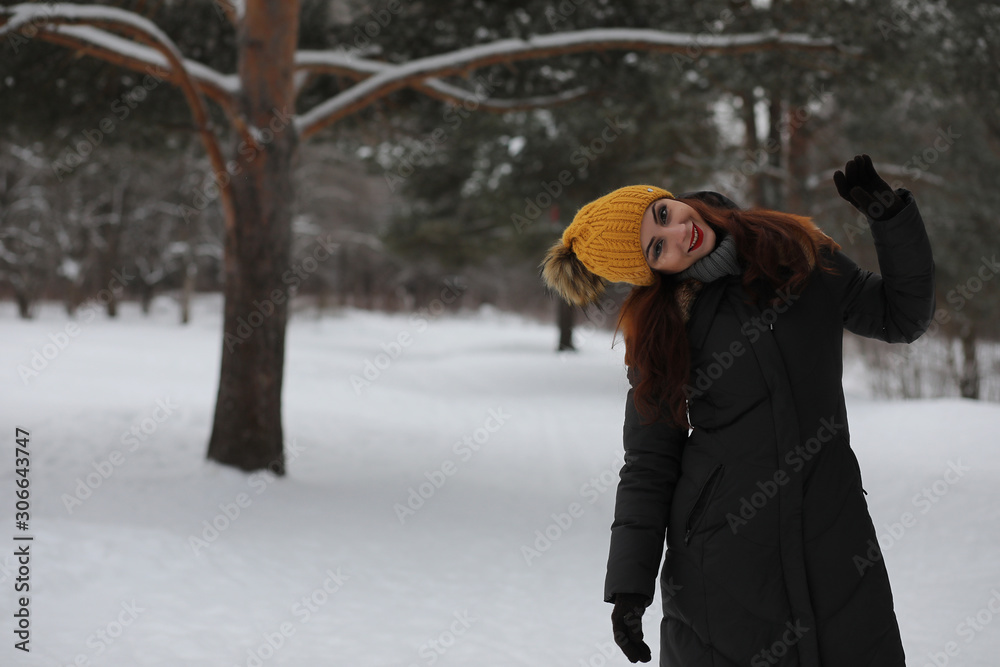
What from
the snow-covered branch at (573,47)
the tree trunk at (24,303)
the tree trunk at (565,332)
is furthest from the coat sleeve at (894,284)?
the tree trunk at (24,303)

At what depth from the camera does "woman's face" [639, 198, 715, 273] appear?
2.01 meters

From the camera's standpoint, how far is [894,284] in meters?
1.90

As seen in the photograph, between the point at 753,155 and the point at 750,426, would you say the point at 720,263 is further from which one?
the point at 753,155

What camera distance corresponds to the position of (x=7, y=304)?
26234mm

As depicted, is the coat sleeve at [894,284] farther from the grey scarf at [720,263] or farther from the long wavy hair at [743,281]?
the grey scarf at [720,263]

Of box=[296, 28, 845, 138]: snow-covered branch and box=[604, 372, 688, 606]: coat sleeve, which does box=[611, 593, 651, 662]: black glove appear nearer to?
box=[604, 372, 688, 606]: coat sleeve

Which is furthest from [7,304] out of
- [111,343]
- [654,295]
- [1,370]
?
[654,295]

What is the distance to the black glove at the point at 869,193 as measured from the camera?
184cm

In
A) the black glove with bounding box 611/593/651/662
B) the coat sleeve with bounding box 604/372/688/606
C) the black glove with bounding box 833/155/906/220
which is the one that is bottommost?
the black glove with bounding box 611/593/651/662

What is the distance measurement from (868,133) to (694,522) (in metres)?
13.8

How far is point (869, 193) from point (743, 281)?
1.24 ft

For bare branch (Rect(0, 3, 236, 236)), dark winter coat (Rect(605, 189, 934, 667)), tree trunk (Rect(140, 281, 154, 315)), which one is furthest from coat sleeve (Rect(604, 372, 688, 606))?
tree trunk (Rect(140, 281, 154, 315))

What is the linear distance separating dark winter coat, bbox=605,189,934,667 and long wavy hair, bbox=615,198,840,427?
1.8 inches

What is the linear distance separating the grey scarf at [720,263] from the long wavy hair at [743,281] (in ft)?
0.06
